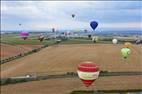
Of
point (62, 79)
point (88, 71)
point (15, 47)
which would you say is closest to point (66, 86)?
point (62, 79)

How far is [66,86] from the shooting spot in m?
37.8

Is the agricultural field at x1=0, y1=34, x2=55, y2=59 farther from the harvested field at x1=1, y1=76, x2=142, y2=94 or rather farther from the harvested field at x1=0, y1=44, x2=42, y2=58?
the harvested field at x1=1, y1=76, x2=142, y2=94

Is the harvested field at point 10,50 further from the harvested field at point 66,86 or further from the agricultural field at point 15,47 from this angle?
the harvested field at point 66,86

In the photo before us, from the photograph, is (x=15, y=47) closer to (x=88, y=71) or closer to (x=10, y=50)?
(x=10, y=50)

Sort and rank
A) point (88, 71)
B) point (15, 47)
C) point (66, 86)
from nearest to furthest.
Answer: point (88, 71)
point (66, 86)
point (15, 47)

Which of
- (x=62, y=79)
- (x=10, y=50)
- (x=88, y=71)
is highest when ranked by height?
(x=88, y=71)

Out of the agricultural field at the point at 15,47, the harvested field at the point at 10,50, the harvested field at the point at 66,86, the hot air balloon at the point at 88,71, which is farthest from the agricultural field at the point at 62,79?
the agricultural field at the point at 15,47

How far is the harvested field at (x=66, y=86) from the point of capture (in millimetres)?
35625

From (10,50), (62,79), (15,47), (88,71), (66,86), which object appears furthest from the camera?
(15,47)

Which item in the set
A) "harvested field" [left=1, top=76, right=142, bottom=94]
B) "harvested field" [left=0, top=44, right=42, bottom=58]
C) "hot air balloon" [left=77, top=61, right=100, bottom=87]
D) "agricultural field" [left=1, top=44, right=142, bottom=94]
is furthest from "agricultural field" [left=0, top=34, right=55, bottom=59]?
"hot air balloon" [left=77, top=61, right=100, bottom=87]

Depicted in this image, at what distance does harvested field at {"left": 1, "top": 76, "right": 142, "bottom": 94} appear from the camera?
1403 inches

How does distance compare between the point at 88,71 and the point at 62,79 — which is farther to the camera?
the point at 62,79

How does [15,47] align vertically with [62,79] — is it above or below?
below

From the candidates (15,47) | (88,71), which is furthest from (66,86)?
(15,47)
